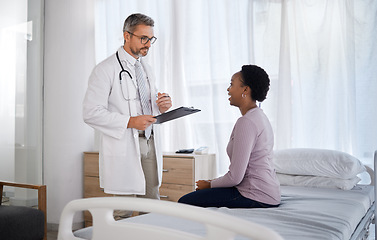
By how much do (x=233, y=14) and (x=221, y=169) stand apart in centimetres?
141

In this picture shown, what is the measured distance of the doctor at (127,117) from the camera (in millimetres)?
1938

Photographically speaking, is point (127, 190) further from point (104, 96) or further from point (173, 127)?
point (173, 127)

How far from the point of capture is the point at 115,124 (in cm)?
192

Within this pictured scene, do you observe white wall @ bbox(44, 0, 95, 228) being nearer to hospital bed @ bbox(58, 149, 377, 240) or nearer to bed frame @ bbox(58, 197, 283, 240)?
hospital bed @ bbox(58, 149, 377, 240)

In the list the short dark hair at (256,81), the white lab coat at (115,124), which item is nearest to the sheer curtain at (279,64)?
the short dark hair at (256,81)

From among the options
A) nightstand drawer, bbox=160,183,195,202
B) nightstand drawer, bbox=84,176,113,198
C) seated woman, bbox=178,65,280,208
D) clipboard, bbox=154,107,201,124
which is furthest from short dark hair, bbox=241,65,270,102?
nightstand drawer, bbox=84,176,113,198

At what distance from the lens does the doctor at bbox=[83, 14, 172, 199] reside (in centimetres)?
194

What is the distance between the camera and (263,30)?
10.8 feet

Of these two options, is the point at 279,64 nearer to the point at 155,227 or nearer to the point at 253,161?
the point at 253,161

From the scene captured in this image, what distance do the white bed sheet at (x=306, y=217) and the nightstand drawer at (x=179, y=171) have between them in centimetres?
94

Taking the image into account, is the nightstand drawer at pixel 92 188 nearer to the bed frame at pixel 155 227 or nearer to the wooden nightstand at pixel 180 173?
the wooden nightstand at pixel 180 173

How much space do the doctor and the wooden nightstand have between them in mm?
1005

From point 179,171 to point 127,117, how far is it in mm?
1296

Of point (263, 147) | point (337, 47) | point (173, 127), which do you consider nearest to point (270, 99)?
point (337, 47)
